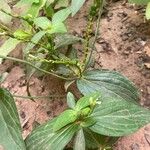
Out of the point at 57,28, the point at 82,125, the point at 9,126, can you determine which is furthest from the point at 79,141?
the point at 57,28

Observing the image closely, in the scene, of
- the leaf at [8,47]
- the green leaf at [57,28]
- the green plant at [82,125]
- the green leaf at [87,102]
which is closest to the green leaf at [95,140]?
the green plant at [82,125]

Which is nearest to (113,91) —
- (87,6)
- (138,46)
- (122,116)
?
(122,116)

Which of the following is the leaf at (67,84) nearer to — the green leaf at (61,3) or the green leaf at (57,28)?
the green leaf at (57,28)

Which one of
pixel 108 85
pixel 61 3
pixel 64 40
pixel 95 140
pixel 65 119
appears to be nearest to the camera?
pixel 65 119

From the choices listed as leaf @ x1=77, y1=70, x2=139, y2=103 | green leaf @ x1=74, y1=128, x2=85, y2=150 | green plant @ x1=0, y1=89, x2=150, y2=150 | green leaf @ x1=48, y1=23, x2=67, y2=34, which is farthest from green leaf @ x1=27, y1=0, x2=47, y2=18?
green leaf @ x1=74, y1=128, x2=85, y2=150

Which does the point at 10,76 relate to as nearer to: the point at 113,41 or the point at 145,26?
the point at 113,41

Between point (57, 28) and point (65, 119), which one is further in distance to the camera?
point (57, 28)

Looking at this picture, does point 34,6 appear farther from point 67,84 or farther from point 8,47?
point 67,84
